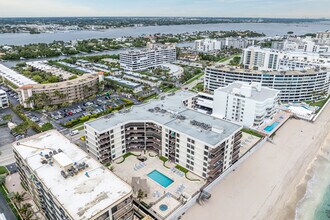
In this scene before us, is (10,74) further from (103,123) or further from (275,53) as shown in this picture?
(275,53)

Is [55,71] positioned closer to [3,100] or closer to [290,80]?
[3,100]

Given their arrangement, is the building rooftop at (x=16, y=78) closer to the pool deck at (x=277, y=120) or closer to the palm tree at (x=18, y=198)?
the palm tree at (x=18, y=198)

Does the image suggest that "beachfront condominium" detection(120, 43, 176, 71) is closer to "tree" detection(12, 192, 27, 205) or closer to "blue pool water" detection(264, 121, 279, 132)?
"blue pool water" detection(264, 121, 279, 132)

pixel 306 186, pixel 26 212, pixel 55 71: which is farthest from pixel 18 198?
pixel 55 71

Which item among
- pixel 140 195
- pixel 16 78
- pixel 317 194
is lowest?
pixel 317 194

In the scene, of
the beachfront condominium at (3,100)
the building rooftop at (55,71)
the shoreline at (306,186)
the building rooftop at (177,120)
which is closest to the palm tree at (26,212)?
the building rooftop at (177,120)

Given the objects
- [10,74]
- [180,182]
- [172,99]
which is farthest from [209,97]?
[10,74]
